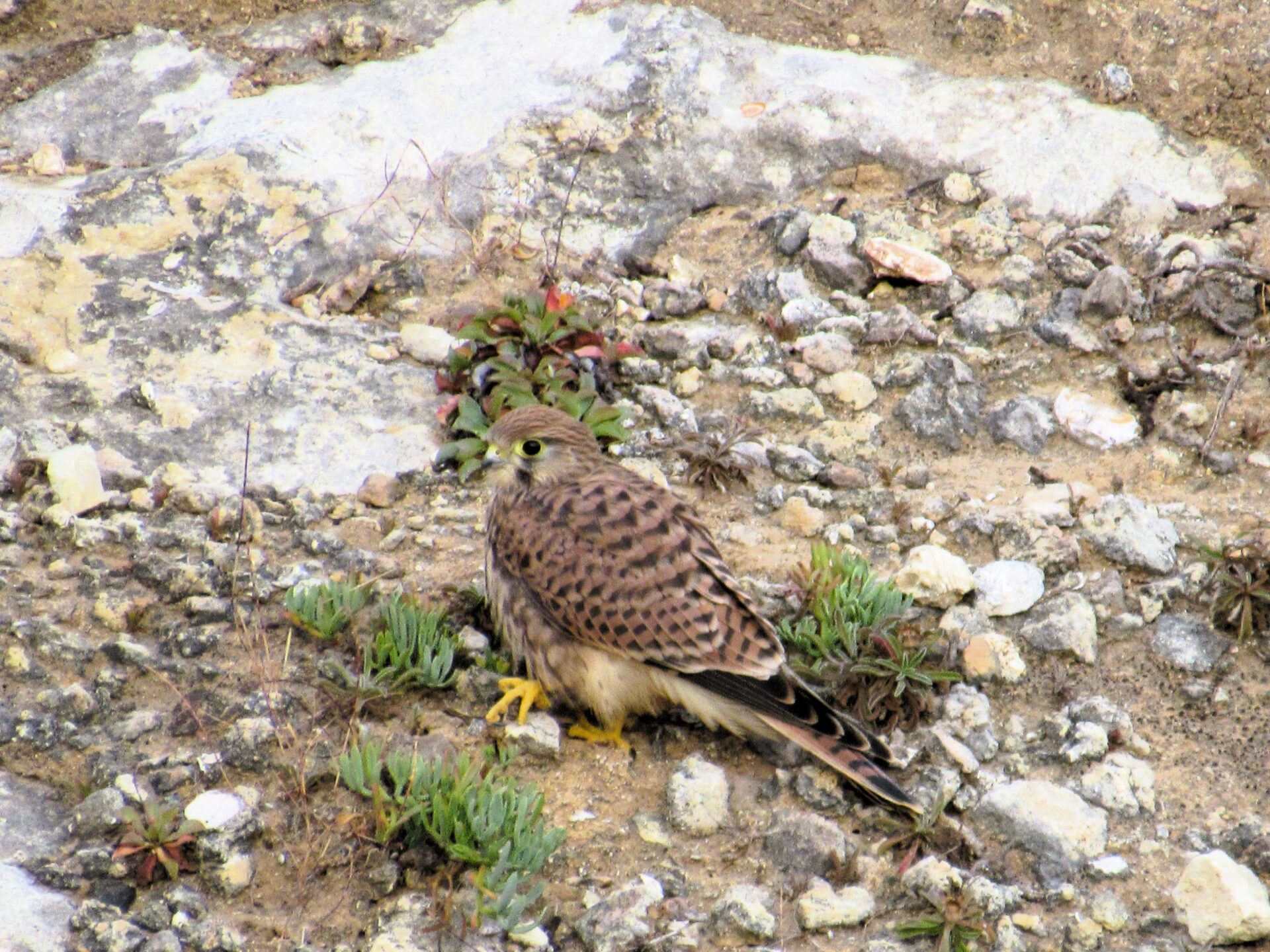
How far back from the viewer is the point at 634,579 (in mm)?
4277

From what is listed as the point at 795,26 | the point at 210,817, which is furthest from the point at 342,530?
the point at 795,26

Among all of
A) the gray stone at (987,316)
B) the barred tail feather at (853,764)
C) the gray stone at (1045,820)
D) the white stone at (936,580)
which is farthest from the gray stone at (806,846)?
the gray stone at (987,316)

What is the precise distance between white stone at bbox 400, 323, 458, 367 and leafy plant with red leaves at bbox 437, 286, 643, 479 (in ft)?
0.47

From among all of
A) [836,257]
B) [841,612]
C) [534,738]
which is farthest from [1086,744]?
[836,257]

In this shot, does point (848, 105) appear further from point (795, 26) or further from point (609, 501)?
point (609, 501)

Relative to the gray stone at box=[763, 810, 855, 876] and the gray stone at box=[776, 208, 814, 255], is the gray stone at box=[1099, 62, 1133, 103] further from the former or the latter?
the gray stone at box=[763, 810, 855, 876]

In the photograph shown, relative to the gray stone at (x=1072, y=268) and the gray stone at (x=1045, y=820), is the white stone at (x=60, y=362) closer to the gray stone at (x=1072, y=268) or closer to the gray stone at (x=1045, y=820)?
the gray stone at (x=1045, y=820)

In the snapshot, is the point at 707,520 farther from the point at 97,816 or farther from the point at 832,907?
the point at 97,816

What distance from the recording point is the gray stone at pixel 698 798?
390cm

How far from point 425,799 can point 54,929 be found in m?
0.97

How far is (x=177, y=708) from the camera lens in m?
4.05

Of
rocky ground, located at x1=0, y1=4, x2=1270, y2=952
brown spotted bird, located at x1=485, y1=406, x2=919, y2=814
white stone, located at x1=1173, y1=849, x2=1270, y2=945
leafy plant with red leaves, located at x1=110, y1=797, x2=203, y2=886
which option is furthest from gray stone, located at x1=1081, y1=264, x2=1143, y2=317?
leafy plant with red leaves, located at x1=110, y1=797, x2=203, y2=886

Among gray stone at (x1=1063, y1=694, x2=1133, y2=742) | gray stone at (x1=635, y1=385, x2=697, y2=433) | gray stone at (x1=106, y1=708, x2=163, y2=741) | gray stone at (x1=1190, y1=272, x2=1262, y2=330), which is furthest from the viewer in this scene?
gray stone at (x1=1190, y1=272, x2=1262, y2=330)

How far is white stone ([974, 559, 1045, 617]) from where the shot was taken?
457 centimetres
